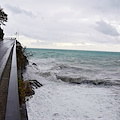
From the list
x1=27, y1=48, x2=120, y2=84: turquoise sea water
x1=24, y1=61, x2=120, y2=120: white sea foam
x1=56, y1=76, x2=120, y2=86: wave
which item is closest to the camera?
x1=24, y1=61, x2=120, y2=120: white sea foam

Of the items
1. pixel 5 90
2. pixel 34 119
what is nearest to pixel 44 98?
pixel 34 119

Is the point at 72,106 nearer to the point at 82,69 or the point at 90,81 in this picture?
the point at 90,81

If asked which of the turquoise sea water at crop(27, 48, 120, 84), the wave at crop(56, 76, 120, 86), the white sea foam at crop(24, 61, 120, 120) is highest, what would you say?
the turquoise sea water at crop(27, 48, 120, 84)

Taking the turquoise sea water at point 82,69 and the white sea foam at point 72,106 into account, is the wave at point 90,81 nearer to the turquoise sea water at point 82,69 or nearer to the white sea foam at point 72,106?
→ the turquoise sea water at point 82,69

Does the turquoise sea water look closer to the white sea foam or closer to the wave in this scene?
the wave

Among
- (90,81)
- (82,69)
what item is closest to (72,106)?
(90,81)

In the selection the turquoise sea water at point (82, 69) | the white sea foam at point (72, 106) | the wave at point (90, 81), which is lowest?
the white sea foam at point (72, 106)

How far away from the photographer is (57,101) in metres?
8.49

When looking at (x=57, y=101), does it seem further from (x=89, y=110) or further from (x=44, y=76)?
(x=44, y=76)

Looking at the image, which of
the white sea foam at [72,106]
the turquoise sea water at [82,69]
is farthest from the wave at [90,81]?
the white sea foam at [72,106]

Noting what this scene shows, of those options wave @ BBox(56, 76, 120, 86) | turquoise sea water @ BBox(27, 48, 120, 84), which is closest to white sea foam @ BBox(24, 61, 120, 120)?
wave @ BBox(56, 76, 120, 86)

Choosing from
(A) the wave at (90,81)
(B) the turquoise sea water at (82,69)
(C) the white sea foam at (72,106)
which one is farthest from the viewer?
(B) the turquoise sea water at (82,69)

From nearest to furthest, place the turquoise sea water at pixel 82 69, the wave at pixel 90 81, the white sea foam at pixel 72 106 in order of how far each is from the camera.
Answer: the white sea foam at pixel 72 106 → the wave at pixel 90 81 → the turquoise sea water at pixel 82 69

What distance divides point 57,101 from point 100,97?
→ 3.26m
